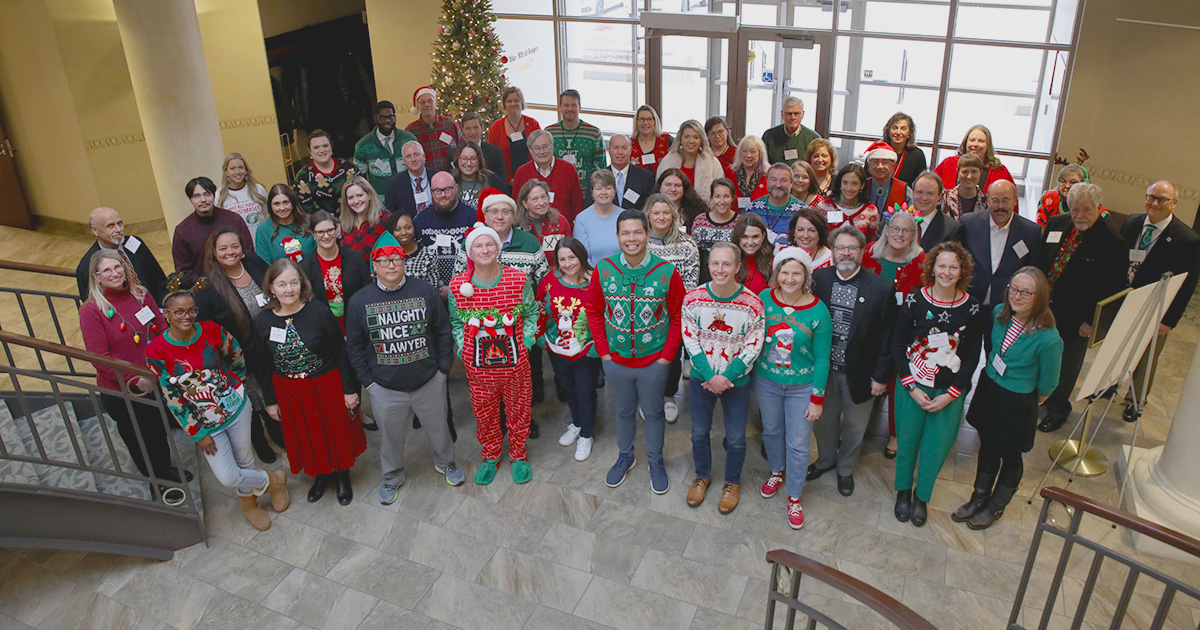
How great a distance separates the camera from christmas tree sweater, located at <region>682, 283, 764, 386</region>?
427 cm

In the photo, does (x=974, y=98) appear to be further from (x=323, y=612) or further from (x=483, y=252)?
(x=323, y=612)

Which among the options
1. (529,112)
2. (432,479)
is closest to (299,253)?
(432,479)

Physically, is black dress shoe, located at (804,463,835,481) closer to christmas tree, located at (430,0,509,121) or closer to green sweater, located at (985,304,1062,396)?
green sweater, located at (985,304,1062,396)

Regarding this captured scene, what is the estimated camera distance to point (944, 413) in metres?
4.34

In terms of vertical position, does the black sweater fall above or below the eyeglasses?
below

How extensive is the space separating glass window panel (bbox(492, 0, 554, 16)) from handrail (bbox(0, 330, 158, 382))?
23.0ft

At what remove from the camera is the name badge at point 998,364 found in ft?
13.7

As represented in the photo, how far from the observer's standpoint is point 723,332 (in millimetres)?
4328

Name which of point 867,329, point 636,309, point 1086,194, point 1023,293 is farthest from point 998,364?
point 636,309

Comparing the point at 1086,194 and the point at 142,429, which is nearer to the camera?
the point at 142,429

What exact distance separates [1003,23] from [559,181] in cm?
469

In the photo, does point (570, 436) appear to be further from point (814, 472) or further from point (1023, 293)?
point (1023, 293)

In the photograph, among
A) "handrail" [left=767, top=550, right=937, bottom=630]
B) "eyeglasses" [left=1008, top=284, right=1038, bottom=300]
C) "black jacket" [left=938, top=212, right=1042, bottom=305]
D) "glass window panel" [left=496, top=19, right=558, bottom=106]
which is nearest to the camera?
"handrail" [left=767, top=550, right=937, bottom=630]

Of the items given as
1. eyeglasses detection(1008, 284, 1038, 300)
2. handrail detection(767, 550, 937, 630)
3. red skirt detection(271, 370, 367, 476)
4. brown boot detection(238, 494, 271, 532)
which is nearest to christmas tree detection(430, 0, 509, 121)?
red skirt detection(271, 370, 367, 476)
